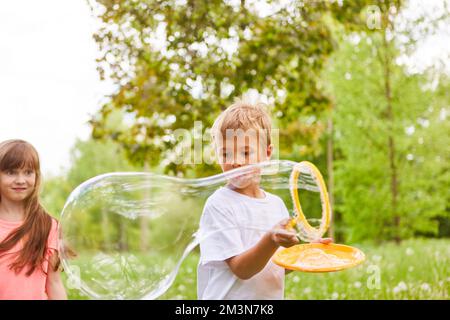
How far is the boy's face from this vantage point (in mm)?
1941

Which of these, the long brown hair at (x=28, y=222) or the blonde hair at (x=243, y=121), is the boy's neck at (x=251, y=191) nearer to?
the blonde hair at (x=243, y=121)

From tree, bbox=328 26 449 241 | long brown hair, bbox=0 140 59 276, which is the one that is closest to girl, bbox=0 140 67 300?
long brown hair, bbox=0 140 59 276

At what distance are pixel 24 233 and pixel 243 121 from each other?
3.33 feet

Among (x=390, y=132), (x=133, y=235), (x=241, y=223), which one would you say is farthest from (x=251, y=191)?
(x=390, y=132)

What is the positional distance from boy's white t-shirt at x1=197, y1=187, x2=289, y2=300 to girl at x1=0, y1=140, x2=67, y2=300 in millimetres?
731

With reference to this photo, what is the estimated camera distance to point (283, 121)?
5.41 metres

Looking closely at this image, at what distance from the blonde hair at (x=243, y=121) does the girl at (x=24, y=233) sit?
2.80ft

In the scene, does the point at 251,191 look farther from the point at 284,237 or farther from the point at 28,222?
the point at 28,222

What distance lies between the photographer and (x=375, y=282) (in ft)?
14.1

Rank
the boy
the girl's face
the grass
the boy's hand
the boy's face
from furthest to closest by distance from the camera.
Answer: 1. the grass
2. the girl's face
3. the boy's face
4. the boy
5. the boy's hand

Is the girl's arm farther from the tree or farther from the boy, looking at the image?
the tree

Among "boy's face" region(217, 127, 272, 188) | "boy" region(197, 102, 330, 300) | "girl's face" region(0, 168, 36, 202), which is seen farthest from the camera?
"girl's face" region(0, 168, 36, 202)

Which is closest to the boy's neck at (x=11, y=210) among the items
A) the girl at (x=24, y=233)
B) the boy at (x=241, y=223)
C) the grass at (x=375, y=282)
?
the girl at (x=24, y=233)

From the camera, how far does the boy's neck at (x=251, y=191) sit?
6.48 ft
